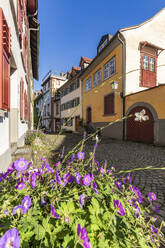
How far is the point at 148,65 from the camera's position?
907 cm

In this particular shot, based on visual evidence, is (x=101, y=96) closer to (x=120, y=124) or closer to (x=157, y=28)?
(x=120, y=124)

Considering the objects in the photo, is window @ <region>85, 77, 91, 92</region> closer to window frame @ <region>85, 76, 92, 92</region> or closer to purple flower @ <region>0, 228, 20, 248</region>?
window frame @ <region>85, 76, 92, 92</region>

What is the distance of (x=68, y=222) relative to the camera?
656 millimetres

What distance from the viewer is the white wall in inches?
335

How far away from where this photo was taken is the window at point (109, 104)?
9859 mm

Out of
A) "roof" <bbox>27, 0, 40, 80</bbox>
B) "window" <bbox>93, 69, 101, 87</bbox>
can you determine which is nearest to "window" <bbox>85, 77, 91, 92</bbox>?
"window" <bbox>93, 69, 101, 87</bbox>

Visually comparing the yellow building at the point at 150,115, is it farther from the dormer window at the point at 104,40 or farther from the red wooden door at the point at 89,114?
the dormer window at the point at 104,40

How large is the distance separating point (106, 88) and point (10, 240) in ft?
36.0

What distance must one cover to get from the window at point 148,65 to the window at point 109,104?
94.0 inches

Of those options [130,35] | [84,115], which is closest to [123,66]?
[130,35]

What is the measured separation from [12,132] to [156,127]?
6.87m

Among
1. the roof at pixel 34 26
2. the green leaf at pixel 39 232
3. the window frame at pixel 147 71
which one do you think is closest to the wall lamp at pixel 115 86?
the window frame at pixel 147 71

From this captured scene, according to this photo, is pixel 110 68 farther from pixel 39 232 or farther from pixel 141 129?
pixel 39 232

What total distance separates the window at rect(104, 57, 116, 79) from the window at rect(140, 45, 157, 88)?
2.00 metres
